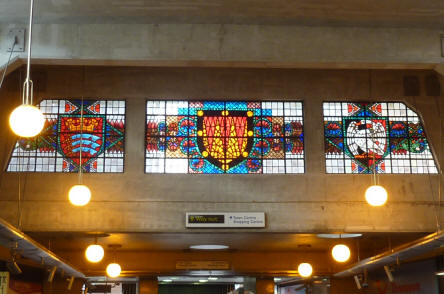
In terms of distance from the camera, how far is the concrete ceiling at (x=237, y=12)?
28.7ft

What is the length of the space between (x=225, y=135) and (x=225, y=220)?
178 centimetres

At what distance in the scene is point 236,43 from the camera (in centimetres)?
935

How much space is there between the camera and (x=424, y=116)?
1245 centimetres

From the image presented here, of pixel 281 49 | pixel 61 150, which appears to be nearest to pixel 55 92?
pixel 61 150

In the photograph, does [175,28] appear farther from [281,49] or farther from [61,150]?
[61,150]

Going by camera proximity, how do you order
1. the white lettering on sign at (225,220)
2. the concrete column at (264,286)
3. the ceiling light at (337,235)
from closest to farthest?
the white lettering on sign at (225,220) → the ceiling light at (337,235) → the concrete column at (264,286)

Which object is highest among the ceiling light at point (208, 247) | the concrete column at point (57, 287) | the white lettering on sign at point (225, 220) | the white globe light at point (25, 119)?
the ceiling light at point (208, 247)

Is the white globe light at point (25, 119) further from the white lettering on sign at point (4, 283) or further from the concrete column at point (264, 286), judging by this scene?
the concrete column at point (264, 286)

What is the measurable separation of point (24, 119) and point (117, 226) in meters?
6.87

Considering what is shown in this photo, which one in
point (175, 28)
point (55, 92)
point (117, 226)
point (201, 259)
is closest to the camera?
point (175, 28)

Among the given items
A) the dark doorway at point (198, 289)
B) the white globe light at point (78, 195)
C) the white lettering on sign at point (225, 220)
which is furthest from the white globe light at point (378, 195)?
the dark doorway at point (198, 289)

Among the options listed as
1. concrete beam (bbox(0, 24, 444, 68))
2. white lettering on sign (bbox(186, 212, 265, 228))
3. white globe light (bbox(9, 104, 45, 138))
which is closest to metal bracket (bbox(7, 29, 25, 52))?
concrete beam (bbox(0, 24, 444, 68))

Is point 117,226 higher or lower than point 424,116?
lower

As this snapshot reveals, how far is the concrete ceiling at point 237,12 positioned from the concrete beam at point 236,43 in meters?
0.13
